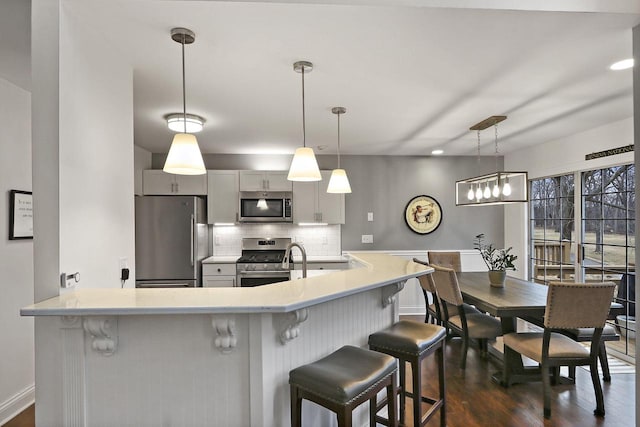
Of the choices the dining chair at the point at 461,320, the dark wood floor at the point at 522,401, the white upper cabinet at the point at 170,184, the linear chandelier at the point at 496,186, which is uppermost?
the white upper cabinet at the point at 170,184

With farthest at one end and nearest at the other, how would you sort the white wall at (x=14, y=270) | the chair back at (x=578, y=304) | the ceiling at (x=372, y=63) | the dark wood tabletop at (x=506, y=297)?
the dark wood tabletop at (x=506, y=297) → the white wall at (x=14, y=270) → the chair back at (x=578, y=304) → the ceiling at (x=372, y=63)

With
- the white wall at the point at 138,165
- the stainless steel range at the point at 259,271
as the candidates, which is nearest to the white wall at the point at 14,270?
the white wall at the point at 138,165

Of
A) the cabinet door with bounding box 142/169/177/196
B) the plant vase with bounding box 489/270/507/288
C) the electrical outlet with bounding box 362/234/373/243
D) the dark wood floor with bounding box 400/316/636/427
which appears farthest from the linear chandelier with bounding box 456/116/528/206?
the cabinet door with bounding box 142/169/177/196

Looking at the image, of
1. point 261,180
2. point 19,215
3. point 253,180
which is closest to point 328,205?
point 261,180

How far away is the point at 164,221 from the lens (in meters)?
4.06

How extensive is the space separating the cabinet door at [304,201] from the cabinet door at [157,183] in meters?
1.68

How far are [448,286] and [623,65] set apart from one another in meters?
2.05

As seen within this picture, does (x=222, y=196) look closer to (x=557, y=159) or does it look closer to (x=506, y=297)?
(x=506, y=297)

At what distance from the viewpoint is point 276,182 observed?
488 cm

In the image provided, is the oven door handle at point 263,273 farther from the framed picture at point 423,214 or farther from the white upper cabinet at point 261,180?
the framed picture at point 423,214

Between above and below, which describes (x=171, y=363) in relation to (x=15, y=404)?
above

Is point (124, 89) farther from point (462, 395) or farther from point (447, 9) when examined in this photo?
point (462, 395)

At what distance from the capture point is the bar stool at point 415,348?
1923 mm

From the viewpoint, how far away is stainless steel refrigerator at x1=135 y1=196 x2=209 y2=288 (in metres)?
4.02
